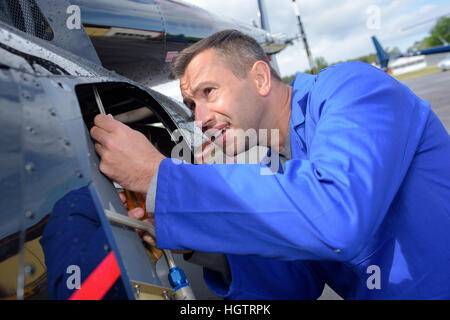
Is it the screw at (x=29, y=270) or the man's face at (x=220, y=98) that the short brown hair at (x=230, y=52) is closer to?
the man's face at (x=220, y=98)

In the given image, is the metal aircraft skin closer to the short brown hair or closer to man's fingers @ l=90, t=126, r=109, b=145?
man's fingers @ l=90, t=126, r=109, b=145

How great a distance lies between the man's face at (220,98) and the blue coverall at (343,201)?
1.03 ft

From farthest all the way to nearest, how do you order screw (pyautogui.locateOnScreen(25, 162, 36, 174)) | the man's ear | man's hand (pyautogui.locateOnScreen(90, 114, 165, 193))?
the man's ear → man's hand (pyautogui.locateOnScreen(90, 114, 165, 193)) → screw (pyautogui.locateOnScreen(25, 162, 36, 174))

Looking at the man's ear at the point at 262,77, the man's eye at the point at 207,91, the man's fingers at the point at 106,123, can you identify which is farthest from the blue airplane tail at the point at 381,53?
the man's fingers at the point at 106,123

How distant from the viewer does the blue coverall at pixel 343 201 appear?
2.45 feet

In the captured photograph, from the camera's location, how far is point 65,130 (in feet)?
2.14

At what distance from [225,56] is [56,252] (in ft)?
3.64

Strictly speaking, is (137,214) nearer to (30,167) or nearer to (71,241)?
(71,241)

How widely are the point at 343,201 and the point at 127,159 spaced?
1.92ft

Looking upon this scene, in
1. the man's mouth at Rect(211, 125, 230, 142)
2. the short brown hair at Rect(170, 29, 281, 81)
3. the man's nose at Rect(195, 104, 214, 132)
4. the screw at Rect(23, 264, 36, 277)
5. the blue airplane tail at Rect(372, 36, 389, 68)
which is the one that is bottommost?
the blue airplane tail at Rect(372, 36, 389, 68)

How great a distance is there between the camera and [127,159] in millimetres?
872

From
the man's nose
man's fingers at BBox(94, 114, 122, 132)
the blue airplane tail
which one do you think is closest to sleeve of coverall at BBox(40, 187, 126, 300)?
man's fingers at BBox(94, 114, 122, 132)

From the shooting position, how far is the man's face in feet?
4.58
